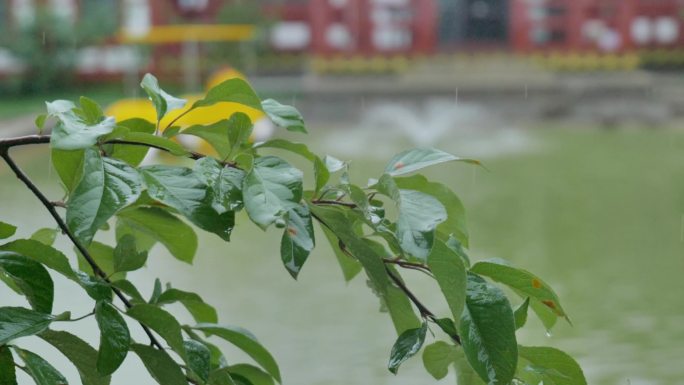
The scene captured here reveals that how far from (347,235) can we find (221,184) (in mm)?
62

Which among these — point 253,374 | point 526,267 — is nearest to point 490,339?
point 253,374

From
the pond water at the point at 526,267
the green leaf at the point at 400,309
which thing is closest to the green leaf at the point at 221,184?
the green leaf at the point at 400,309

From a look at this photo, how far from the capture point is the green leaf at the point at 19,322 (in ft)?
1.76

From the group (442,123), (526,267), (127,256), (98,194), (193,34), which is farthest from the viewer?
(193,34)

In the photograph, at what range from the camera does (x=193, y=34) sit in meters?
12.2

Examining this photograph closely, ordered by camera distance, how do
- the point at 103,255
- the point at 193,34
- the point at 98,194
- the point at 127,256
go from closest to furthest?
the point at 98,194, the point at 127,256, the point at 103,255, the point at 193,34

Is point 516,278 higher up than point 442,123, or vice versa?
point 516,278

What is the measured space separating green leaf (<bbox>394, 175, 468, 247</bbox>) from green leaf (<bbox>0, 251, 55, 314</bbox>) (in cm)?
17

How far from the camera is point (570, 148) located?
7.36 m

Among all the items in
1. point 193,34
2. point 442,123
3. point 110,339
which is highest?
point 110,339

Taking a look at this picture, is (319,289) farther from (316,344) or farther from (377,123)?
(377,123)

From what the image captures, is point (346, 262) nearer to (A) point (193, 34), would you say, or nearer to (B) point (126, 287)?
(B) point (126, 287)

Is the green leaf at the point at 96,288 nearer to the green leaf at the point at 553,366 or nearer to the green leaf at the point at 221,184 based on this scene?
the green leaf at the point at 221,184

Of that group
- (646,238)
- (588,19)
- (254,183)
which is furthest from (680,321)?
(588,19)
